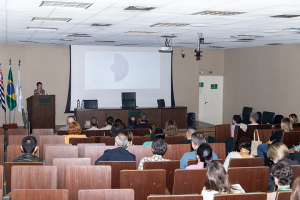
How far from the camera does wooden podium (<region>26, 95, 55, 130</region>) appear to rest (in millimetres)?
11000

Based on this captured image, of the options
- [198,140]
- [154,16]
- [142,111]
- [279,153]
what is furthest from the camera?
[142,111]

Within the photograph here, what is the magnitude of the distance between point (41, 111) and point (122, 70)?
164 inches

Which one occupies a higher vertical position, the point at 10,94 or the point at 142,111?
the point at 10,94

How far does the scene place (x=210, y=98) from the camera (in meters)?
15.9

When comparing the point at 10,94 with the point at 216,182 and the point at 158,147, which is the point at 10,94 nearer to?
the point at 158,147

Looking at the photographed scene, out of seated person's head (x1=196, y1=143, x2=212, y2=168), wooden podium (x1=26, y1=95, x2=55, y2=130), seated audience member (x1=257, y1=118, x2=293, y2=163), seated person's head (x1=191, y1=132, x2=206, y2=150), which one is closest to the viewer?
seated person's head (x1=196, y1=143, x2=212, y2=168)

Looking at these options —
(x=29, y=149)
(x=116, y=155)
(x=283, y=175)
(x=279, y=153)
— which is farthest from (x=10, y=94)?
(x=283, y=175)

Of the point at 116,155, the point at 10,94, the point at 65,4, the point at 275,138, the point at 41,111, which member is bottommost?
the point at 275,138

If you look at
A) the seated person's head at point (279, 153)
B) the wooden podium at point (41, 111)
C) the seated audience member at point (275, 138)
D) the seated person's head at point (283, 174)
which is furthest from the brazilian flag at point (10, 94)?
the seated person's head at point (283, 174)

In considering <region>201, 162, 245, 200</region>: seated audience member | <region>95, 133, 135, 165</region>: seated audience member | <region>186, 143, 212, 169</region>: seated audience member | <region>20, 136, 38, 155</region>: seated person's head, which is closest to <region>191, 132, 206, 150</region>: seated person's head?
<region>186, 143, 212, 169</region>: seated audience member

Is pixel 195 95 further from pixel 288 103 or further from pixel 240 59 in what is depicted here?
pixel 288 103

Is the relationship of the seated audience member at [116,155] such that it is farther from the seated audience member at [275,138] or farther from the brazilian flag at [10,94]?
the brazilian flag at [10,94]

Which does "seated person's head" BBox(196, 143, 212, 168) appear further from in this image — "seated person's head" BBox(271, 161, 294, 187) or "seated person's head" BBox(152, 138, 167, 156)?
"seated person's head" BBox(271, 161, 294, 187)

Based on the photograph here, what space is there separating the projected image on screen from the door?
250cm
